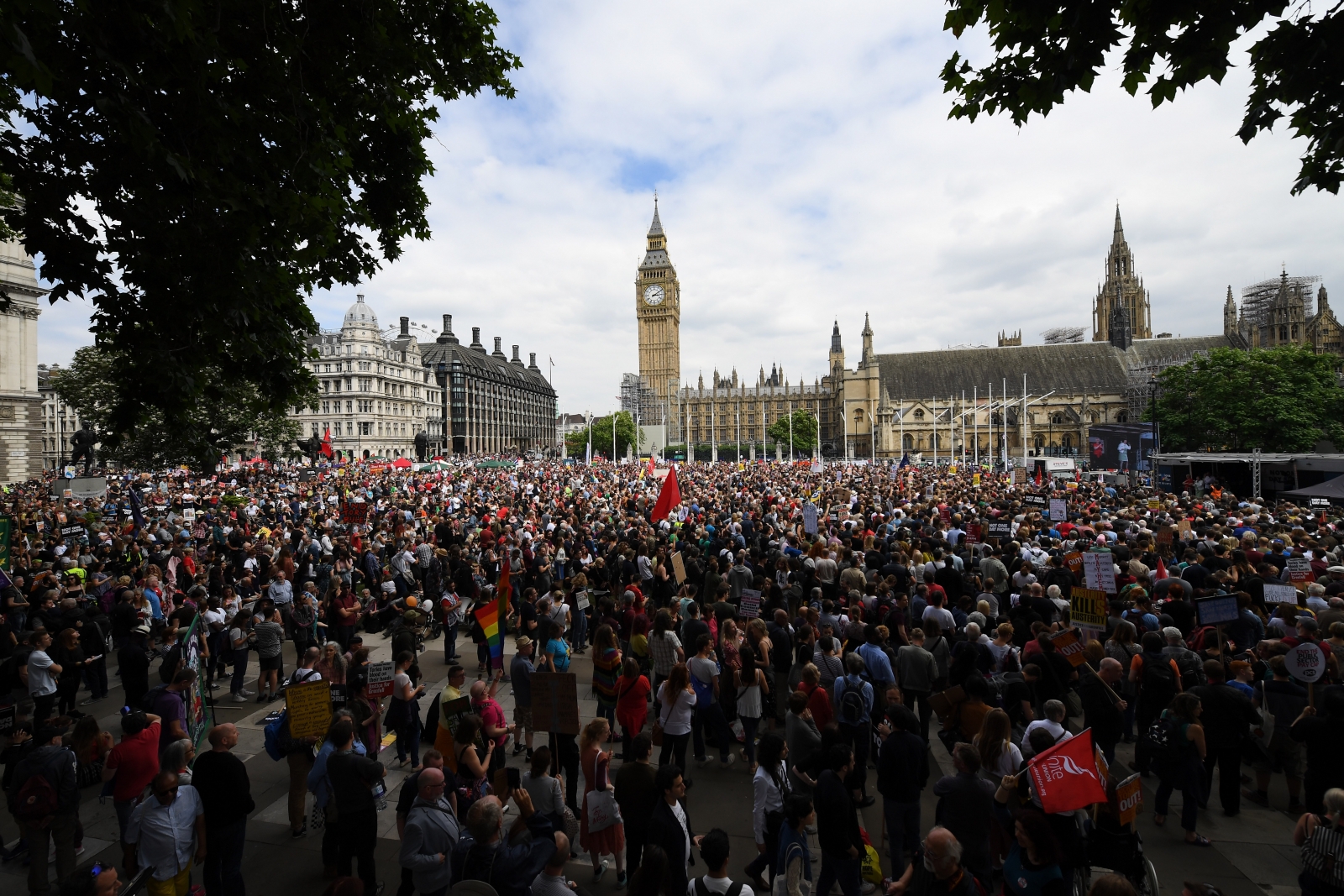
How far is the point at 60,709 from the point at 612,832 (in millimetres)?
8405

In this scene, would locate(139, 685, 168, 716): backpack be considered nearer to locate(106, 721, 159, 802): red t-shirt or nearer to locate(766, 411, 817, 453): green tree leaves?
locate(106, 721, 159, 802): red t-shirt

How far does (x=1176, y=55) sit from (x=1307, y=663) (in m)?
5.42

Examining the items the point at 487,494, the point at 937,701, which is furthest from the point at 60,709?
the point at 487,494

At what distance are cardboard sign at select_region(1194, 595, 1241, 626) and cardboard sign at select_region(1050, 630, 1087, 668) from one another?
1931 millimetres

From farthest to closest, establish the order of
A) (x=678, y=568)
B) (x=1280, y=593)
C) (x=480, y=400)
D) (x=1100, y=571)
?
1. (x=480, y=400)
2. (x=678, y=568)
3. (x=1100, y=571)
4. (x=1280, y=593)

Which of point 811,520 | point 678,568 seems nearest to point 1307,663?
point 678,568

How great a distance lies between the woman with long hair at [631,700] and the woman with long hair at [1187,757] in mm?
4582

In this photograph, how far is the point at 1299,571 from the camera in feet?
30.2

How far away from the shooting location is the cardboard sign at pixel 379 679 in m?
6.14

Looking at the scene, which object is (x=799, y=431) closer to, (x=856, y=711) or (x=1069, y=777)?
(x=856, y=711)

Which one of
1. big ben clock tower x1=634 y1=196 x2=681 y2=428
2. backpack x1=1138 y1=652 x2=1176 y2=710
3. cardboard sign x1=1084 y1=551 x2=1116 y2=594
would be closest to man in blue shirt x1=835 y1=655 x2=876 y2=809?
backpack x1=1138 y1=652 x2=1176 y2=710

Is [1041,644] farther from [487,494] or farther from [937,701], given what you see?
[487,494]

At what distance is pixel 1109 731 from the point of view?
6.11m

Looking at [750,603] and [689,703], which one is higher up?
[750,603]
